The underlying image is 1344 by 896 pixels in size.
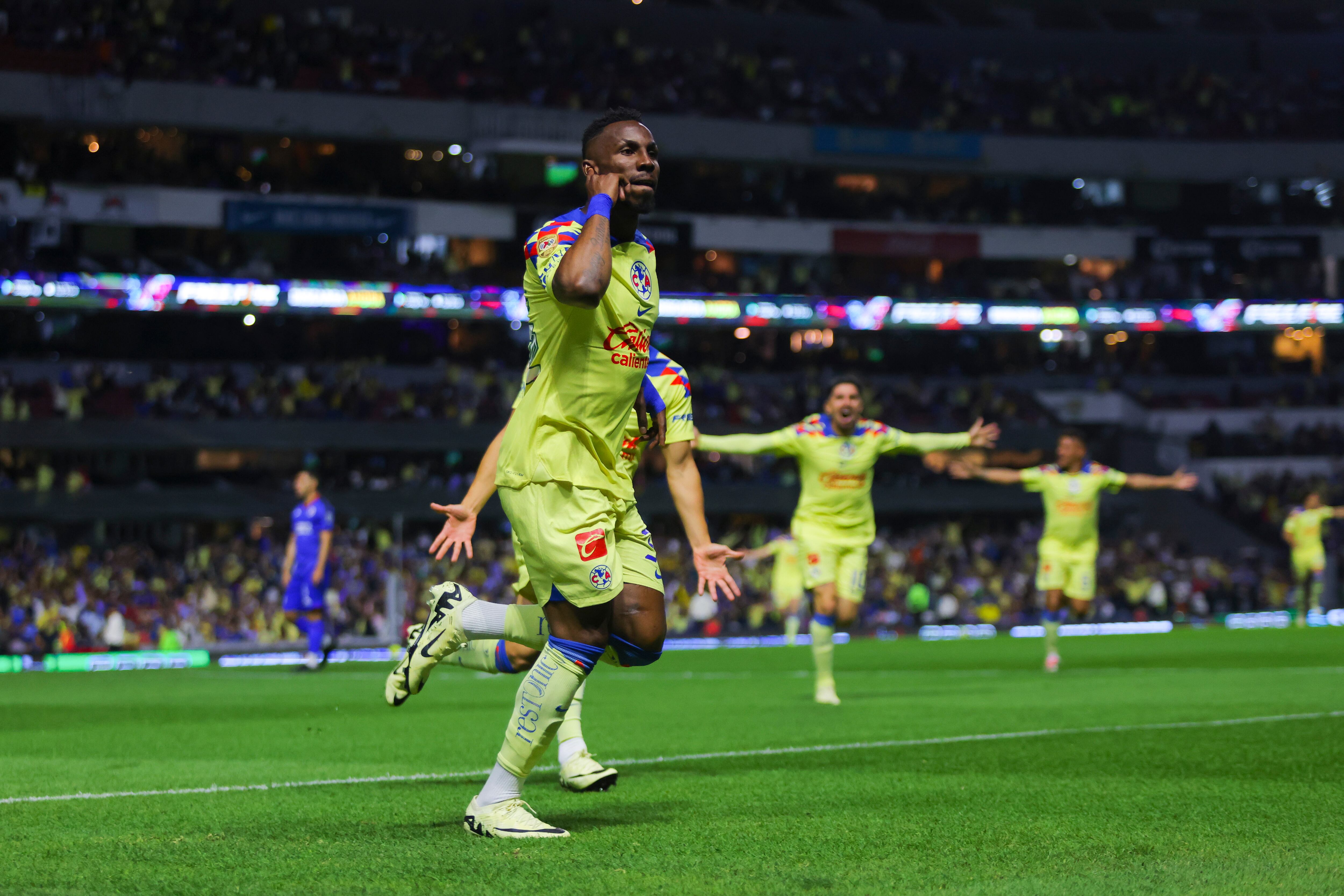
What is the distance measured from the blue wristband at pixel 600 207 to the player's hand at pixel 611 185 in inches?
6.3

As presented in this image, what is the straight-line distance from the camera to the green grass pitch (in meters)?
5.05

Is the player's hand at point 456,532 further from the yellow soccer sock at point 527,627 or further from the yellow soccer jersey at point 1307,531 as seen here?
the yellow soccer jersey at point 1307,531

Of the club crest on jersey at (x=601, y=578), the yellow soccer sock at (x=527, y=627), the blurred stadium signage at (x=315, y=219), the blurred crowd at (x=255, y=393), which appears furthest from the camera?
the blurred stadium signage at (x=315, y=219)

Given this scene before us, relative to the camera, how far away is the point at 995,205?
5288 centimetres

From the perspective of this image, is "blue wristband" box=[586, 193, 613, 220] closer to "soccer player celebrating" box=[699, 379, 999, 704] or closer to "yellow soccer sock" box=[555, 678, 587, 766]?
"yellow soccer sock" box=[555, 678, 587, 766]

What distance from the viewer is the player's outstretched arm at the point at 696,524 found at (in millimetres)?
6191

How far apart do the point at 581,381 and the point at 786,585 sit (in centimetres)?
2597

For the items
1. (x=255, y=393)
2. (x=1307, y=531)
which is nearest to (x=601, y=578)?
(x=1307, y=531)

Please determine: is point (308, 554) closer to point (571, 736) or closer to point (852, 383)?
point (852, 383)

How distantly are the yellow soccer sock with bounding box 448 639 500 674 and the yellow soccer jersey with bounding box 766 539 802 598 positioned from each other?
20.5 metres

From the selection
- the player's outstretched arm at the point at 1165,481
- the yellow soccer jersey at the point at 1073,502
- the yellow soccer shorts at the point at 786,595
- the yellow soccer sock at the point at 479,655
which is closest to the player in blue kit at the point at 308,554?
the yellow soccer jersey at the point at 1073,502

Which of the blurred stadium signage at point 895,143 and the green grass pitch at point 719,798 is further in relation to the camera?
the blurred stadium signage at point 895,143

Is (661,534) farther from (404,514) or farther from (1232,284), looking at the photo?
(1232,284)

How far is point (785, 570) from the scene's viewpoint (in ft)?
102
